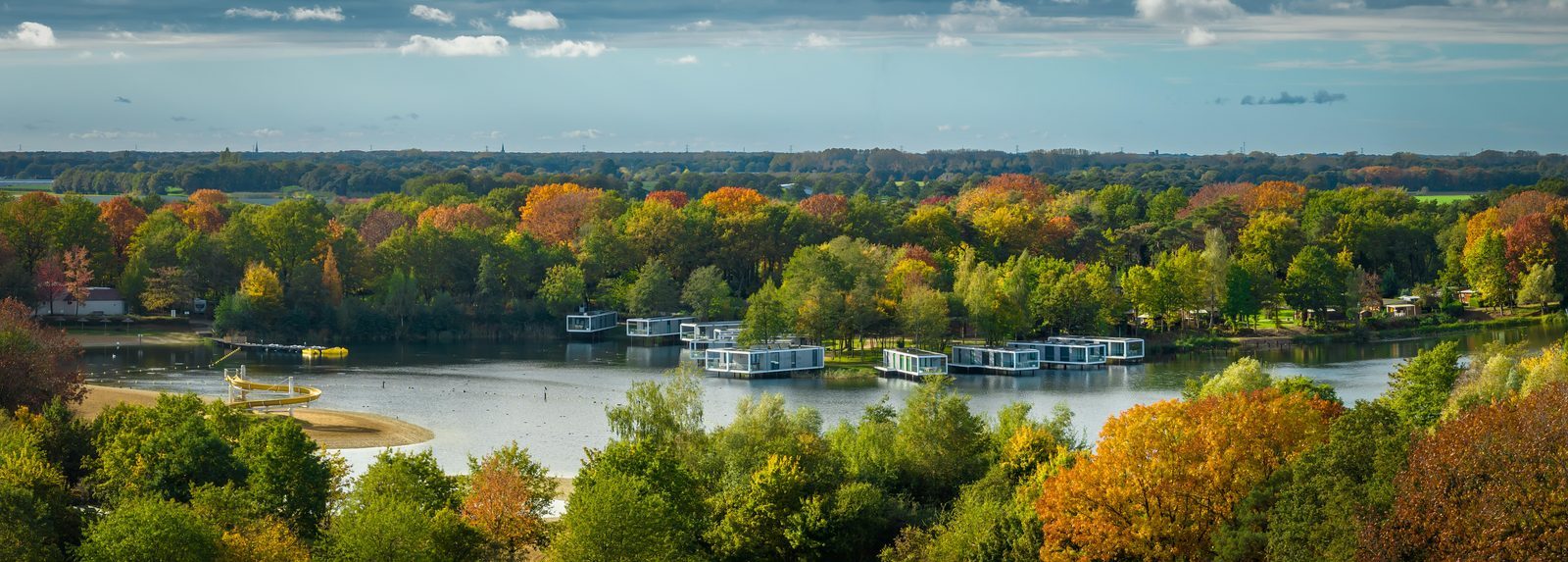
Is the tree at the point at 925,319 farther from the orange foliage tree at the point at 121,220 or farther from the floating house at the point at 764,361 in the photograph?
the orange foliage tree at the point at 121,220

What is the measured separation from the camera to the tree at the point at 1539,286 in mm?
62500

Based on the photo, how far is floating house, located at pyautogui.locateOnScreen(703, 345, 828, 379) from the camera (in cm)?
5156

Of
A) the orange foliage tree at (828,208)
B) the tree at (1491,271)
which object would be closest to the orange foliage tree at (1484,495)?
the tree at (1491,271)

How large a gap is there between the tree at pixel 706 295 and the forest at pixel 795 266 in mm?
82

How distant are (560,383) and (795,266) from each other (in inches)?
534

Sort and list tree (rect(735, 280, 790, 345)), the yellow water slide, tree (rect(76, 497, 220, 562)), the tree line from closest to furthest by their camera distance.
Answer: tree (rect(76, 497, 220, 562)) < the yellow water slide < tree (rect(735, 280, 790, 345)) < the tree line

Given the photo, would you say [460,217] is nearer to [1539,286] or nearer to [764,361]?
[764,361]

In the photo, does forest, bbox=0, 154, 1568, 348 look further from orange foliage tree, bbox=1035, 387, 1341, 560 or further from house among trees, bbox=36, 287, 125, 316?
orange foliage tree, bbox=1035, 387, 1341, 560

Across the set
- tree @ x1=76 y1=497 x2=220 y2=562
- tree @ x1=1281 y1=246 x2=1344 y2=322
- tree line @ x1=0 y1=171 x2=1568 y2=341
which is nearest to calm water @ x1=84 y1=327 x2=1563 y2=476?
tree @ x1=1281 y1=246 x2=1344 y2=322

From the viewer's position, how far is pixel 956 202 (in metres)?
84.4

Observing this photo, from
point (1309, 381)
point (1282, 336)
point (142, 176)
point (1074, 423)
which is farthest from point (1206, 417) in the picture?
point (142, 176)

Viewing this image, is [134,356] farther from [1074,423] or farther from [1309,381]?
[1309,381]

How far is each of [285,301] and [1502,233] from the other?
47.3m

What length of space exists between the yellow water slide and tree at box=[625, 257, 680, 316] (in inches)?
674
